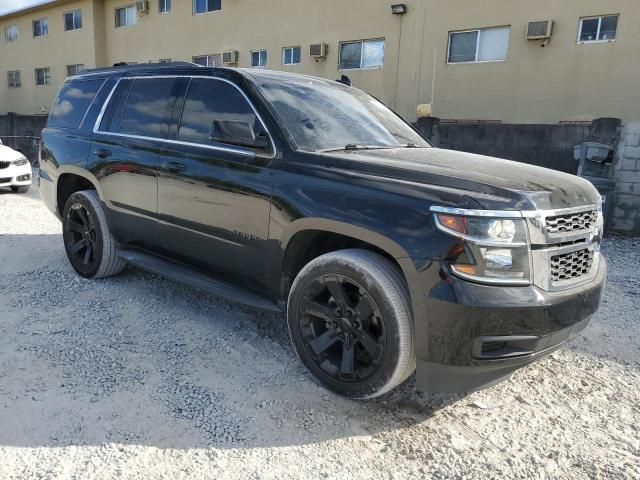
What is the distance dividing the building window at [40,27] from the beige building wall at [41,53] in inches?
8.1

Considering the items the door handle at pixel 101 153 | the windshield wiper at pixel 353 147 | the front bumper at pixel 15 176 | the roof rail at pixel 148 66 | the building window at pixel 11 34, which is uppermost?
the building window at pixel 11 34

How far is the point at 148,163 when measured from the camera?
12.3 ft

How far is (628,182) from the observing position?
703cm

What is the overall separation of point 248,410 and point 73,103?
12.0 ft

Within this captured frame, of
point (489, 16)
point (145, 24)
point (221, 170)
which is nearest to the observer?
point (221, 170)

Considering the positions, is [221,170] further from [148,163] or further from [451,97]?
[451,97]

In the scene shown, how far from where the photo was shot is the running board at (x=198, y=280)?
3166mm

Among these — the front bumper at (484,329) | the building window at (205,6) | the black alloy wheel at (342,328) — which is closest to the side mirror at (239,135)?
the black alloy wheel at (342,328)

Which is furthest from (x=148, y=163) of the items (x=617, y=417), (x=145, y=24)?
(x=145, y=24)

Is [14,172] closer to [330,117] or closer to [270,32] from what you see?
[330,117]

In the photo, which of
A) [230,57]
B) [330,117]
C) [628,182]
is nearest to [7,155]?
[330,117]

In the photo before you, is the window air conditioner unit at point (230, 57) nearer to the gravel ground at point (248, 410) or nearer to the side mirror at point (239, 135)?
the gravel ground at point (248, 410)

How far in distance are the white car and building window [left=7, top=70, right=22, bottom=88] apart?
2054 centimetres

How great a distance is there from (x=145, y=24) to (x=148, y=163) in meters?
19.8
